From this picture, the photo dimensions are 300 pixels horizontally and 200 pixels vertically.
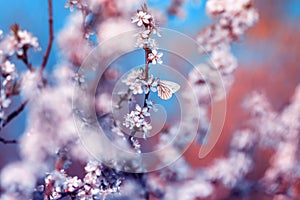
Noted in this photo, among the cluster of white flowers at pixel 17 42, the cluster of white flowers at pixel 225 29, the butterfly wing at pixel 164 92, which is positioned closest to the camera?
the cluster of white flowers at pixel 17 42

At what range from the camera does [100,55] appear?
3.05ft

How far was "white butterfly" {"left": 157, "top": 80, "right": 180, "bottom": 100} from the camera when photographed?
91 cm

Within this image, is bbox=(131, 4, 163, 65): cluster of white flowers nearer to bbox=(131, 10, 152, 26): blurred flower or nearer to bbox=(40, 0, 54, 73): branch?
bbox=(131, 10, 152, 26): blurred flower

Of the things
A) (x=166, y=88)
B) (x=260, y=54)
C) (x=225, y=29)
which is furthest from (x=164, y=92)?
(x=260, y=54)

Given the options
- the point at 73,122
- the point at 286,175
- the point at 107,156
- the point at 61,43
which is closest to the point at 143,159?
the point at 107,156

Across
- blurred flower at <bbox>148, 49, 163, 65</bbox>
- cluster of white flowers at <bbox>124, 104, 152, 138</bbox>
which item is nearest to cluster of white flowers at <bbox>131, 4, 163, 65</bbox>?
blurred flower at <bbox>148, 49, 163, 65</bbox>

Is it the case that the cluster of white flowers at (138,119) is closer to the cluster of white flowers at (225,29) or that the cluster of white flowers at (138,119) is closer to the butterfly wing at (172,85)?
the butterfly wing at (172,85)

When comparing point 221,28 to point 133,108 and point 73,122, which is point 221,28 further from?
point 73,122

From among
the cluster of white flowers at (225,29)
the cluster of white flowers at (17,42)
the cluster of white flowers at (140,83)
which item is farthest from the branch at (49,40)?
the cluster of white flowers at (225,29)

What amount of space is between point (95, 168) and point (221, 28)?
1.61 ft

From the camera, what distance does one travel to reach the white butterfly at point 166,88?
905 millimetres

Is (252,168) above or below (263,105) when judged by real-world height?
below

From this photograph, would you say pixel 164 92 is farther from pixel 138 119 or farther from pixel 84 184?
pixel 84 184

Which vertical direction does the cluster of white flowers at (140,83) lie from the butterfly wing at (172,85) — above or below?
below
